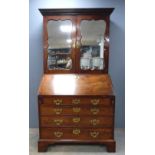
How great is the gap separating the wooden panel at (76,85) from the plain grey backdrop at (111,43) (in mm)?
523

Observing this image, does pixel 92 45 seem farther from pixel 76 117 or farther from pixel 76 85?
pixel 76 117

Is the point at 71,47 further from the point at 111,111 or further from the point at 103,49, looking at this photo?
the point at 111,111

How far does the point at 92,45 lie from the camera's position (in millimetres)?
3289

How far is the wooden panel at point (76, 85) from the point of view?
2.87m

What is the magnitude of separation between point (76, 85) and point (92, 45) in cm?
68

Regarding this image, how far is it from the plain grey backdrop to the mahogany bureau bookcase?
429mm

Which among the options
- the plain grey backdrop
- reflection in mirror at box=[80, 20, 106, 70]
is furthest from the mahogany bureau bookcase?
the plain grey backdrop

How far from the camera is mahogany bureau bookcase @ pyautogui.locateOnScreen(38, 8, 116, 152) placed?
2.84 metres

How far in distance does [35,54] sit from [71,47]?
0.72 metres

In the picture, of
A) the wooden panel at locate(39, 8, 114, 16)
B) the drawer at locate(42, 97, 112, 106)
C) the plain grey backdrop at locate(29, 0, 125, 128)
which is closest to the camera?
the drawer at locate(42, 97, 112, 106)

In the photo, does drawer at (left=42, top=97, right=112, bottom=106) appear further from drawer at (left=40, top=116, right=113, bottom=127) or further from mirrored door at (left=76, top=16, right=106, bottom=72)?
mirrored door at (left=76, top=16, right=106, bottom=72)

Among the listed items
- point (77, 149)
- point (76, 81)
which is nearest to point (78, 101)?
point (76, 81)

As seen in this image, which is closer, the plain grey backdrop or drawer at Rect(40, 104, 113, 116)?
drawer at Rect(40, 104, 113, 116)
